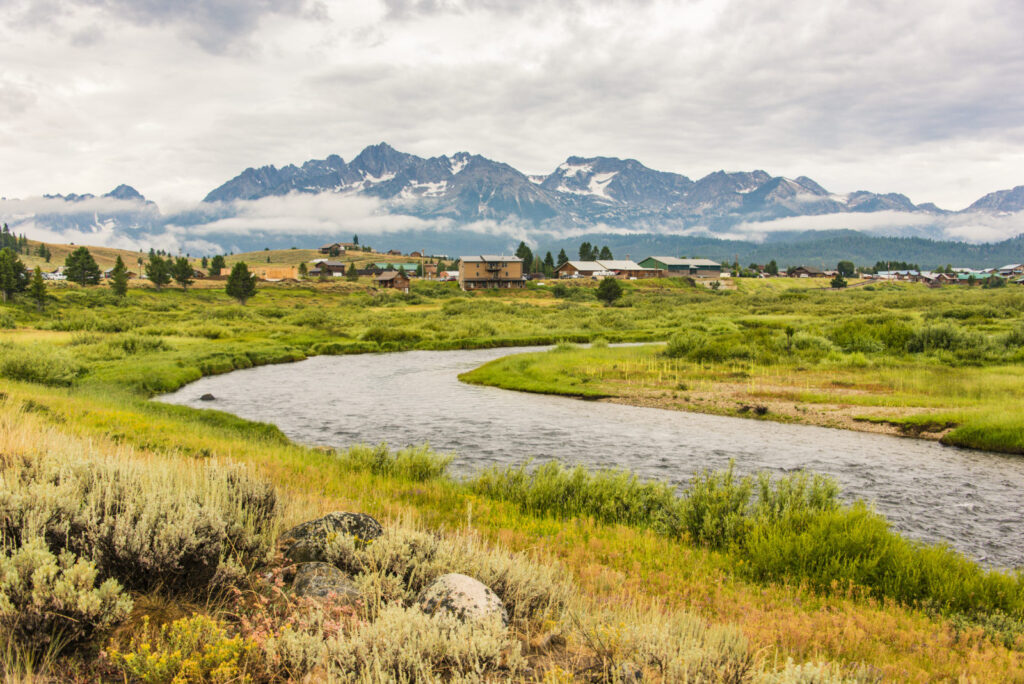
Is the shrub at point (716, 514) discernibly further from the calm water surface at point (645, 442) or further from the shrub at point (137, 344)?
the shrub at point (137, 344)

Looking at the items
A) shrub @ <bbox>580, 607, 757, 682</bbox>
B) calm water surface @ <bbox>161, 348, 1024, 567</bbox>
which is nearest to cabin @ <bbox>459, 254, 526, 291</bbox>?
calm water surface @ <bbox>161, 348, 1024, 567</bbox>

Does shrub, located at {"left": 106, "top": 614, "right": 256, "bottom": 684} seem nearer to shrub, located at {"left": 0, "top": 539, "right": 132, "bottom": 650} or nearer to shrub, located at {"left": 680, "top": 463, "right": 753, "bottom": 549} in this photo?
shrub, located at {"left": 0, "top": 539, "right": 132, "bottom": 650}

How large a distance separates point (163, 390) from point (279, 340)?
28.6 metres

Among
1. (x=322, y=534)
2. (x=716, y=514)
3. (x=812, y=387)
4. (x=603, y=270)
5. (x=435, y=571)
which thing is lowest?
(x=812, y=387)

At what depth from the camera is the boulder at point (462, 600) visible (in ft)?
19.9

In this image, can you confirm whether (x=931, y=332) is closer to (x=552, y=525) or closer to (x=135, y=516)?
(x=552, y=525)

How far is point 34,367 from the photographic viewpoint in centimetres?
2781

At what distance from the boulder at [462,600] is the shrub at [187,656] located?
1.80 meters

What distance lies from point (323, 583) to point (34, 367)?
97.5 ft

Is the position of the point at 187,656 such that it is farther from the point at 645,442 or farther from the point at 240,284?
the point at 240,284

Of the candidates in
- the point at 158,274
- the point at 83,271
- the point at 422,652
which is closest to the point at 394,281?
the point at 158,274

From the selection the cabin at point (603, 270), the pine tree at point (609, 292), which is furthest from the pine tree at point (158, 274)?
the cabin at point (603, 270)

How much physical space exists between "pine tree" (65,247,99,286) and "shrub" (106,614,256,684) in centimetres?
15556

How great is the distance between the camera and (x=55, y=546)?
6285mm
